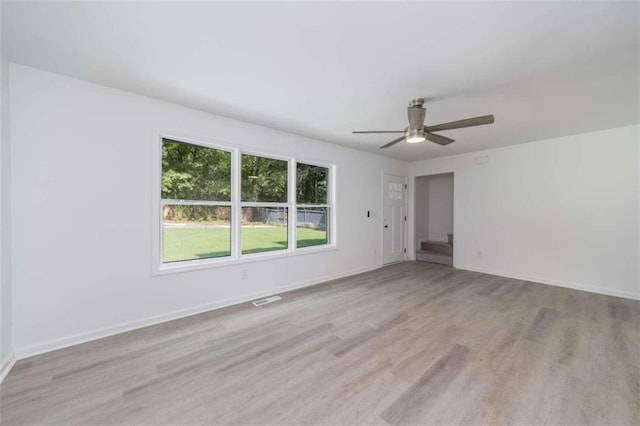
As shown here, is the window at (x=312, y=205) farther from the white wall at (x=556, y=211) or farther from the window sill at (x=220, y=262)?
the white wall at (x=556, y=211)

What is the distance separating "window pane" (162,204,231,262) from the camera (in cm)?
292

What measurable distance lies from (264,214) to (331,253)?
1463mm

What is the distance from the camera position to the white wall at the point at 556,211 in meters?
3.62

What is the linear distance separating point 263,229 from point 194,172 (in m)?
1.22

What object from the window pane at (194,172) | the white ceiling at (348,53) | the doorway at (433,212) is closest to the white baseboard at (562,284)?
the doorway at (433,212)

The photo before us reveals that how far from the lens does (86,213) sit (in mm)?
2365

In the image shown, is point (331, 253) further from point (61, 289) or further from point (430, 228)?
point (430, 228)

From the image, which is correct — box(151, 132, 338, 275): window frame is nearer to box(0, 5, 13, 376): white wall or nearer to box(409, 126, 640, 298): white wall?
box(0, 5, 13, 376): white wall

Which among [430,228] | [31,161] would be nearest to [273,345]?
[31,161]

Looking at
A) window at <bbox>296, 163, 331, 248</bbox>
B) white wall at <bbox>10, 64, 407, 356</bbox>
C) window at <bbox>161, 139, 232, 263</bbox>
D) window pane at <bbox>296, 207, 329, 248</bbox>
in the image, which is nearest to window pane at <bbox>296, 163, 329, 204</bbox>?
window at <bbox>296, 163, 331, 248</bbox>

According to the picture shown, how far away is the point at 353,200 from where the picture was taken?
4.87 m

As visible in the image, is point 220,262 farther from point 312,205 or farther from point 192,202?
point 312,205

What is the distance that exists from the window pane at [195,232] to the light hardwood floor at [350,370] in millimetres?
774

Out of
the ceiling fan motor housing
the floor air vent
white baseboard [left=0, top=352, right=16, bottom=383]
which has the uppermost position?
the ceiling fan motor housing
